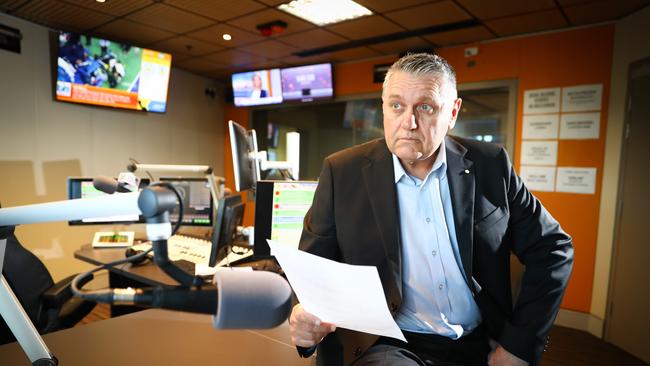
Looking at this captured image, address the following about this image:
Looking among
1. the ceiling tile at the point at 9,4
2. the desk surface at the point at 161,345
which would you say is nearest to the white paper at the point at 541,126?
the desk surface at the point at 161,345

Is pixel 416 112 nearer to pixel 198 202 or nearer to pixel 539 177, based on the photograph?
pixel 198 202

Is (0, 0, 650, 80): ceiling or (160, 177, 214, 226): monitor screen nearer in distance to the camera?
(160, 177, 214, 226): monitor screen

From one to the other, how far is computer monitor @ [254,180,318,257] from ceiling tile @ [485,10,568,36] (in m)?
2.66

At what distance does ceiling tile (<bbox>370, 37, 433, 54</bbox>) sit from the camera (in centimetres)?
399

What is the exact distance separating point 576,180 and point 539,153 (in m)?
0.41

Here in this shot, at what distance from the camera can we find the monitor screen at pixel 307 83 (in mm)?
4809

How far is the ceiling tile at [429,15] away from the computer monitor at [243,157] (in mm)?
1938

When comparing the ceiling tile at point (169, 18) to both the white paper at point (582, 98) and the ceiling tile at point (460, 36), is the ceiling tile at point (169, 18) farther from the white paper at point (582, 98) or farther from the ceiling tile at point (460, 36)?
the white paper at point (582, 98)

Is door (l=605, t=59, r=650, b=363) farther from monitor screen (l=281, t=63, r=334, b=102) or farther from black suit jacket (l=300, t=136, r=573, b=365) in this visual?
monitor screen (l=281, t=63, r=334, b=102)

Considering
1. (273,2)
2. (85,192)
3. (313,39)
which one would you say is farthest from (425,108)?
(313,39)

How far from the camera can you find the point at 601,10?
3.05 meters

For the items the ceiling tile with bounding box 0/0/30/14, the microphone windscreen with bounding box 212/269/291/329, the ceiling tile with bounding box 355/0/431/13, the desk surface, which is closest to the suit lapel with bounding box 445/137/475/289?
the desk surface

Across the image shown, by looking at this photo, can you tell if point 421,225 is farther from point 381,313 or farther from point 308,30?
point 308,30

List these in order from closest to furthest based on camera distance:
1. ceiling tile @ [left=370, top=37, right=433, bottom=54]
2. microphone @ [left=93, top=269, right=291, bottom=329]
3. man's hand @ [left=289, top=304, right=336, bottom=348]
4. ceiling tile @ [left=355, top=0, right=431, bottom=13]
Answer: microphone @ [left=93, top=269, right=291, bottom=329] < man's hand @ [left=289, top=304, right=336, bottom=348] < ceiling tile @ [left=355, top=0, right=431, bottom=13] < ceiling tile @ [left=370, top=37, right=433, bottom=54]
